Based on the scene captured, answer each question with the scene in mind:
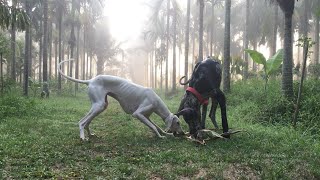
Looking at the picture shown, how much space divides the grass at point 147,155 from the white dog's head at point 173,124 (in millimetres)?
309

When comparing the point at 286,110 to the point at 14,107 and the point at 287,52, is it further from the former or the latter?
the point at 14,107

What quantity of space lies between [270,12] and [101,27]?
2452 cm

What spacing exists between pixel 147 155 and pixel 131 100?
7.13ft

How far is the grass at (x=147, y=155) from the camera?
16.7 feet

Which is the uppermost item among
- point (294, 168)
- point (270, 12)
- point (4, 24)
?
point (270, 12)

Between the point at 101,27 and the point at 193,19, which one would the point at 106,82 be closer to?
the point at 193,19

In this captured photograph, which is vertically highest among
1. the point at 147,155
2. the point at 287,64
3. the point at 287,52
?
the point at 287,52

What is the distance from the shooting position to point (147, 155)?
19.9ft

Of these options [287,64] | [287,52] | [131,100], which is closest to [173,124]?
[131,100]

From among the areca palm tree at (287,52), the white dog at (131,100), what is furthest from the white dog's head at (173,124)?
the areca palm tree at (287,52)

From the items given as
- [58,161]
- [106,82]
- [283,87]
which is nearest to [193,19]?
[283,87]

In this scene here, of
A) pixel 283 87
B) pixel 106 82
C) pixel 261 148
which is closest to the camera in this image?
pixel 261 148

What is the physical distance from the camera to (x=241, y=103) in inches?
559

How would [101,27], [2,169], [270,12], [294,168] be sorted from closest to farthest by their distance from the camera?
[2,169], [294,168], [270,12], [101,27]
